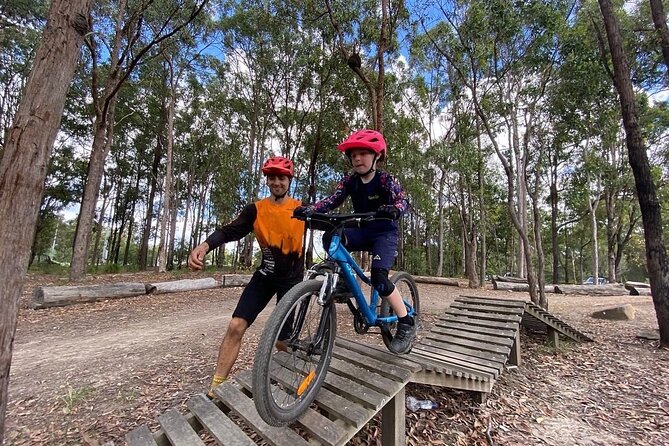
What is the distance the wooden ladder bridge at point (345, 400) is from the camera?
2215 millimetres

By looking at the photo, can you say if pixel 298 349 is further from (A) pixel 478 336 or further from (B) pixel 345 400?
(A) pixel 478 336

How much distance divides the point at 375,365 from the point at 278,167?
1938 millimetres

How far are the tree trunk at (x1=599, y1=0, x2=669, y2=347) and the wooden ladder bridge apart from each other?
12.8 feet

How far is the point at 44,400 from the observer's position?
3.48 meters

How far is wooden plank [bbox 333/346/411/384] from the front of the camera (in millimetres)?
2688

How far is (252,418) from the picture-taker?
2342 millimetres

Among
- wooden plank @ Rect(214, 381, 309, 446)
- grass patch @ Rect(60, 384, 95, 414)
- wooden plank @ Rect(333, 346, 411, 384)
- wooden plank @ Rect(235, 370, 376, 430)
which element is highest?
wooden plank @ Rect(333, 346, 411, 384)

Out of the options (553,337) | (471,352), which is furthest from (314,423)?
(553,337)

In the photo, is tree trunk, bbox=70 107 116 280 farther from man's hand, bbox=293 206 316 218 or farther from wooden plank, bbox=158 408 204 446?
man's hand, bbox=293 206 316 218

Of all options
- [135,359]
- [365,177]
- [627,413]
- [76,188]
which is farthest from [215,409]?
[76,188]

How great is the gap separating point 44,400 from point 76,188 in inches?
1007

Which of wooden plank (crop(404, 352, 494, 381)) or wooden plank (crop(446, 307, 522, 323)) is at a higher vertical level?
wooden plank (crop(446, 307, 522, 323))

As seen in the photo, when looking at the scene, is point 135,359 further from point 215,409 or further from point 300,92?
point 300,92

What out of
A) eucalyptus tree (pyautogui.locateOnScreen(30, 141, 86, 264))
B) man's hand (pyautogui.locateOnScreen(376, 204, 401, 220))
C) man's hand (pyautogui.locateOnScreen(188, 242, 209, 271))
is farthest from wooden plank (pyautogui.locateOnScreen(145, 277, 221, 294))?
eucalyptus tree (pyautogui.locateOnScreen(30, 141, 86, 264))
